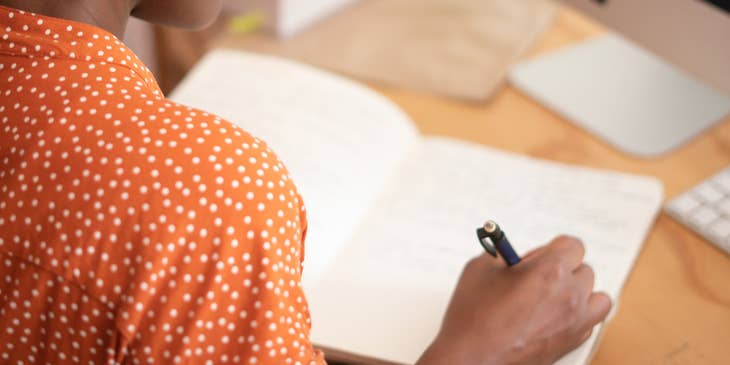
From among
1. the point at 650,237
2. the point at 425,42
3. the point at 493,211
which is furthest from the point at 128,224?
the point at 425,42

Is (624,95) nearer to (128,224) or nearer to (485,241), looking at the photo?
(485,241)

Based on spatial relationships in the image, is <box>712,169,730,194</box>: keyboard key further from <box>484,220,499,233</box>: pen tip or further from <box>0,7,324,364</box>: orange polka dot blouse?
<box>0,7,324,364</box>: orange polka dot blouse

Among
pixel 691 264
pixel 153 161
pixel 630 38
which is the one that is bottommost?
pixel 691 264

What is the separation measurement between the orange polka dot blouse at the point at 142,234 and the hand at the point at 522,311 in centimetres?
16

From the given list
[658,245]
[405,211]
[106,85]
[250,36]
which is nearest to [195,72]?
[250,36]

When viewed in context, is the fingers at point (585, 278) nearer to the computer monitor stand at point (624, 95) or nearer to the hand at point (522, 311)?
the hand at point (522, 311)

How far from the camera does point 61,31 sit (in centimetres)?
58

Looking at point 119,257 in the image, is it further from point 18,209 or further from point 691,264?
point 691,264

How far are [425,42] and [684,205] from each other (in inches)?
16.3

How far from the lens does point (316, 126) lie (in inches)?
35.7

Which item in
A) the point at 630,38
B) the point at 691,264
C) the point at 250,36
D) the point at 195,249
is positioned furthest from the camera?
the point at 250,36

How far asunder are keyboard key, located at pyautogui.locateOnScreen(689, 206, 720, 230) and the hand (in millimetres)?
167

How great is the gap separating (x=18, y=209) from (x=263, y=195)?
150 mm

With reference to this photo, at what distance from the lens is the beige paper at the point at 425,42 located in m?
1.04
